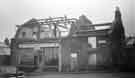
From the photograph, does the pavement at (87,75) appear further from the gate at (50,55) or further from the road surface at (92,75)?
the gate at (50,55)

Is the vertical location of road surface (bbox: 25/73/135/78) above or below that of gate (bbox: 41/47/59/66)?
below

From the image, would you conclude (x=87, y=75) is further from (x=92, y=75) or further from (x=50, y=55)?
(x=50, y=55)

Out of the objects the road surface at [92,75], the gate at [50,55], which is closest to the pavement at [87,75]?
the road surface at [92,75]

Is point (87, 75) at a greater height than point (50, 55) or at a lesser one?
lesser

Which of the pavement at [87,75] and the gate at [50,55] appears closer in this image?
the pavement at [87,75]

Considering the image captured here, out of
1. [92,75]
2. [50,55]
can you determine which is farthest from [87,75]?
[50,55]

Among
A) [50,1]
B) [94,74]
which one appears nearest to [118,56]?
[94,74]

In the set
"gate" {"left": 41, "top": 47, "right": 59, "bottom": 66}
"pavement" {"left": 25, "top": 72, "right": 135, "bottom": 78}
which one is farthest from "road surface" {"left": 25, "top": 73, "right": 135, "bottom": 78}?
"gate" {"left": 41, "top": 47, "right": 59, "bottom": 66}

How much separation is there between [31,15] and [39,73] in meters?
0.97

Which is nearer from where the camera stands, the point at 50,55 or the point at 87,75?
the point at 87,75

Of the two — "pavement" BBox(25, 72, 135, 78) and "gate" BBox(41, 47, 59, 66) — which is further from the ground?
"gate" BBox(41, 47, 59, 66)

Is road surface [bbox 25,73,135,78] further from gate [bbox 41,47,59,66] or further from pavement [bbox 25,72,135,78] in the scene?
gate [bbox 41,47,59,66]

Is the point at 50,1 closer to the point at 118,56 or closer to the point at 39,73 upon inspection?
the point at 39,73

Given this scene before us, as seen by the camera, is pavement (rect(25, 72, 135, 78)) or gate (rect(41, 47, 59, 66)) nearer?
pavement (rect(25, 72, 135, 78))
